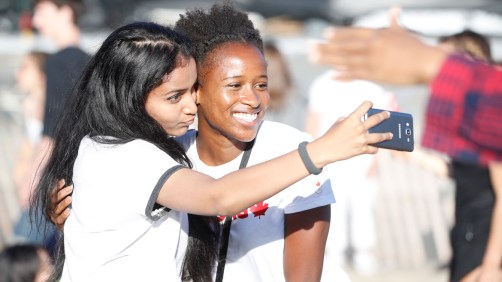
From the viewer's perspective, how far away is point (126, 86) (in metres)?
2.93

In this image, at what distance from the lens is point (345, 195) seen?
22.9ft

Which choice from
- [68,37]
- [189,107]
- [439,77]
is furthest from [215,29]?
[68,37]

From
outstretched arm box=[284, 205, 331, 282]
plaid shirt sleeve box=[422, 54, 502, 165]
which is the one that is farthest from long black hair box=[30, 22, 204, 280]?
plaid shirt sleeve box=[422, 54, 502, 165]

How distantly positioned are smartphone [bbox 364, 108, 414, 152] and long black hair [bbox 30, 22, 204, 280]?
69cm

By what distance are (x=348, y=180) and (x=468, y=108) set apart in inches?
192

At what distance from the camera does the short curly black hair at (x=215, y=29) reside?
322cm

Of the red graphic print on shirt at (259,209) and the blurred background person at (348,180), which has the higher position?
the blurred background person at (348,180)

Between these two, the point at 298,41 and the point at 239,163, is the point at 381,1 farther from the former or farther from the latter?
the point at 239,163

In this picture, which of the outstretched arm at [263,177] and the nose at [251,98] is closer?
the outstretched arm at [263,177]

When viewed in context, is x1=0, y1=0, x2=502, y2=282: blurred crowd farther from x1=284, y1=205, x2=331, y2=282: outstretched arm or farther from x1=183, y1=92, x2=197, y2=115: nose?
x1=183, y1=92, x2=197, y2=115: nose

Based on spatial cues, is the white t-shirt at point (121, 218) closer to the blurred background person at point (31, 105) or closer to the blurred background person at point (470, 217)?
the blurred background person at point (470, 217)

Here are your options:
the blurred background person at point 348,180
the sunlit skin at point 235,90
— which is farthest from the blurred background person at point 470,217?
the blurred background person at point 348,180

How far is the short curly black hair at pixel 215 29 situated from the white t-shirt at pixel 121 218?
49 centimetres

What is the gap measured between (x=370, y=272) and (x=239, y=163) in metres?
4.20
